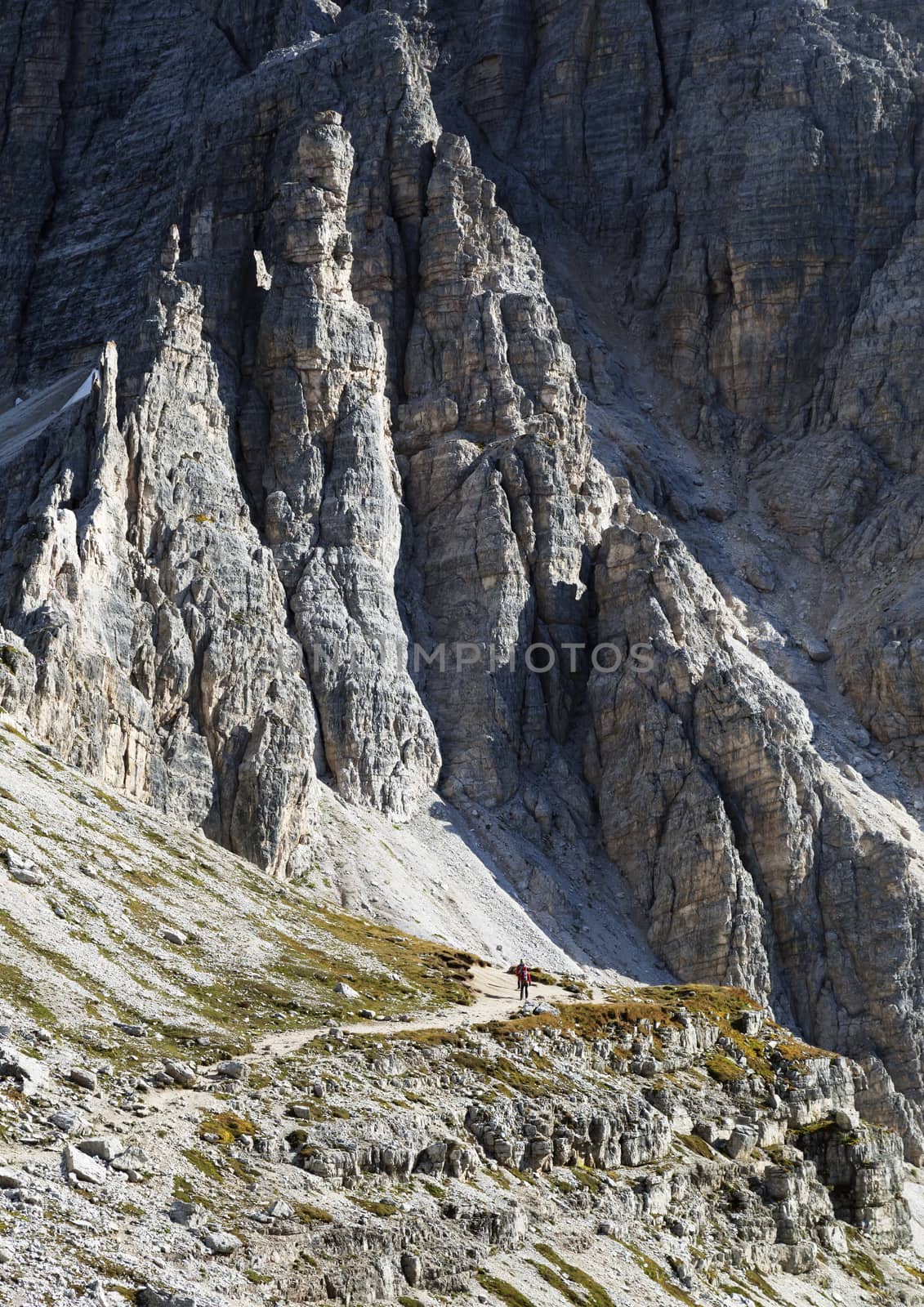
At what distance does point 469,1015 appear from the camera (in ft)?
312

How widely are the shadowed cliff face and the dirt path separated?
58.6 ft

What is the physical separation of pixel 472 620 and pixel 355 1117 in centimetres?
7870

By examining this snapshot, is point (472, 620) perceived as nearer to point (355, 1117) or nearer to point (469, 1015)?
point (469, 1015)

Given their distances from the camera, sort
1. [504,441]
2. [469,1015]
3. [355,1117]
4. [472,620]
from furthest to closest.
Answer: [504,441], [472,620], [469,1015], [355,1117]

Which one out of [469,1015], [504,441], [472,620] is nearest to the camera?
[469,1015]

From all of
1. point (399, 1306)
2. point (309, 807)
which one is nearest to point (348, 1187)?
point (399, 1306)

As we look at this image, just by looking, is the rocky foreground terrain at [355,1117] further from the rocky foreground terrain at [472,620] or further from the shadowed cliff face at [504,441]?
the shadowed cliff face at [504,441]

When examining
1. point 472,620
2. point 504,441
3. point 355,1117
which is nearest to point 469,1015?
point 355,1117

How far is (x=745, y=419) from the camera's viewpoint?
17412cm

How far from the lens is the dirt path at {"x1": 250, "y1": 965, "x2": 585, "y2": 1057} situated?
77994 millimetres

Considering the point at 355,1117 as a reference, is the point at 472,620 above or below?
→ above

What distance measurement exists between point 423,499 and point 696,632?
22512mm

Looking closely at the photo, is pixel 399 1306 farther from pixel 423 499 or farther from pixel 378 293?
pixel 378 293

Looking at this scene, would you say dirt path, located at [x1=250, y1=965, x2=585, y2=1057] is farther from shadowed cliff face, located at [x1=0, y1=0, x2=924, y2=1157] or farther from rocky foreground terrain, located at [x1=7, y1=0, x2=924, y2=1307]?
shadowed cliff face, located at [x1=0, y1=0, x2=924, y2=1157]
